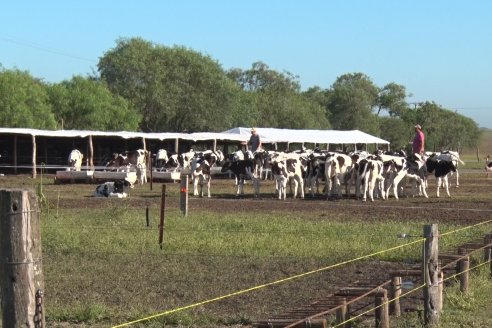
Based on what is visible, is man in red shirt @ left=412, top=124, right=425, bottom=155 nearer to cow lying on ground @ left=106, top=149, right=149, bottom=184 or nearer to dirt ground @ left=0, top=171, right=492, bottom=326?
dirt ground @ left=0, top=171, right=492, bottom=326

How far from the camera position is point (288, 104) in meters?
120

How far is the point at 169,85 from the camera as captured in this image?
94.1 meters

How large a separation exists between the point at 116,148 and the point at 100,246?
4504 centimetres

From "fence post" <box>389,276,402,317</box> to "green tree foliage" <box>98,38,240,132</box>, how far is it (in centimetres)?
8159

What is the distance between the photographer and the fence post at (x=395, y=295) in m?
12.3

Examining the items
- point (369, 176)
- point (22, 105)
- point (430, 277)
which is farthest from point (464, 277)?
point (22, 105)

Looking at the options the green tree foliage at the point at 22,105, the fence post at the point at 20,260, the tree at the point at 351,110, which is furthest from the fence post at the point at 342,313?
the tree at the point at 351,110

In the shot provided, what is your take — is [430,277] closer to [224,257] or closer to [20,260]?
[20,260]

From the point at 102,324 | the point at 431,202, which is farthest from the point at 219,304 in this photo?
the point at 431,202

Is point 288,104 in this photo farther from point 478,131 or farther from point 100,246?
point 100,246

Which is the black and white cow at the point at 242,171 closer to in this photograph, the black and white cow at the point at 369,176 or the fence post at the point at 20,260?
the black and white cow at the point at 369,176

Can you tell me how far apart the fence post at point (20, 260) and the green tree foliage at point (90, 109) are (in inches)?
3051

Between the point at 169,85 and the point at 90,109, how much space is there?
1220 centimetres

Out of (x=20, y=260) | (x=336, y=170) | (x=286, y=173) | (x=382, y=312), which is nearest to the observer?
(x=20, y=260)
